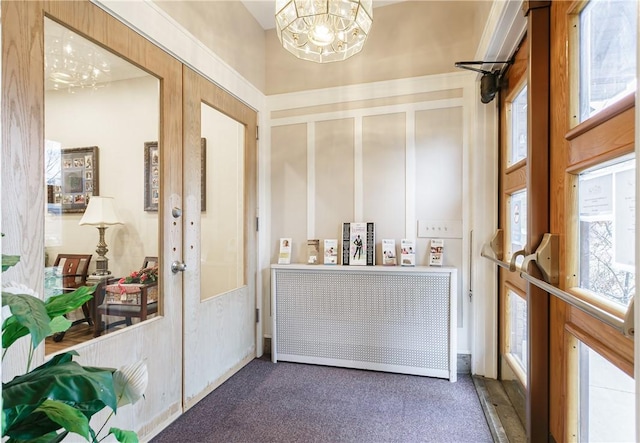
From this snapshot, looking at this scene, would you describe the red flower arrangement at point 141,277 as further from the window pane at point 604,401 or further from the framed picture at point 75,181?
the window pane at point 604,401

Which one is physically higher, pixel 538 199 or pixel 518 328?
pixel 538 199

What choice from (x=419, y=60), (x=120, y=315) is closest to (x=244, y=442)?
(x=120, y=315)

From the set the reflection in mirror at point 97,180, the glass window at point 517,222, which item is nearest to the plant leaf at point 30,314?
the reflection in mirror at point 97,180

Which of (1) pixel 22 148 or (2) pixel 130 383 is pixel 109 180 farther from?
(2) pixel 130 383

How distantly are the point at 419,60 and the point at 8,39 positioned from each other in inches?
100

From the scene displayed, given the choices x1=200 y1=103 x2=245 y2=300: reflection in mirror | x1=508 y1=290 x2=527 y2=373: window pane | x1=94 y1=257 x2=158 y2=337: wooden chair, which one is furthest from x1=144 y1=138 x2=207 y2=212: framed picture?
x1=508 y1=290 x2=527 y2=373: window pane

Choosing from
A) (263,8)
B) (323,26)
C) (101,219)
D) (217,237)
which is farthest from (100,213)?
(263,8)

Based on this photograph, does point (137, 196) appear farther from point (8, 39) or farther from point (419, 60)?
point (419, 60)

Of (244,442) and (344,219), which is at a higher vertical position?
(344,219)

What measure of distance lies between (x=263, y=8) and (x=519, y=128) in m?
2.23

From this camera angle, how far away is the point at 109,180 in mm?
1712

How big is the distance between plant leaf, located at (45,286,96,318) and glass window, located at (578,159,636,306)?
1.55m

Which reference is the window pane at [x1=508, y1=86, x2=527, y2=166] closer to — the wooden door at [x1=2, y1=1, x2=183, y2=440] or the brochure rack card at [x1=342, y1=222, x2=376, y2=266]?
the brochure rack card at [x1=342, y1=222, x2=376, y2=266]

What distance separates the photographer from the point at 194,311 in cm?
216
